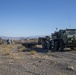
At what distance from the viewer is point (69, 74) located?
14.3m

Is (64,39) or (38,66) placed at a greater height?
(64,39)

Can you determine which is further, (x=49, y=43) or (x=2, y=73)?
(x=49, y=43)

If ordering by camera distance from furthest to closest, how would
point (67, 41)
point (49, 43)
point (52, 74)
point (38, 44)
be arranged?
point (38, 44), point (49, 43), point (67, 41), point (52, 74)

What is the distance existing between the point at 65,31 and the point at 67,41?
2292 mm

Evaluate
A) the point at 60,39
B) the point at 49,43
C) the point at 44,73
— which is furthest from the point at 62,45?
the point at 44,73

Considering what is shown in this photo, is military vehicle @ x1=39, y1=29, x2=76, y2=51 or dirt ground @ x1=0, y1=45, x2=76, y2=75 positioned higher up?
military vehicle @ x1=39, y1=29, x2=76, y2=51

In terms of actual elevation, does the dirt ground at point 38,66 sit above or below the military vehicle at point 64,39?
below

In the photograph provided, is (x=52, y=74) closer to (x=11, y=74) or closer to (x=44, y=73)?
(x=44, y=73)

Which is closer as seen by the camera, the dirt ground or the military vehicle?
the dirt ground

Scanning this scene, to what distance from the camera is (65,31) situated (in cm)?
3469

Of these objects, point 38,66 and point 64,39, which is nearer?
point 38,66

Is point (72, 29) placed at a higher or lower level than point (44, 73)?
higher

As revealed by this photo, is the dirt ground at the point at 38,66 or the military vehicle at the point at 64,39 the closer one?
the dirt ground at the point at 38,66

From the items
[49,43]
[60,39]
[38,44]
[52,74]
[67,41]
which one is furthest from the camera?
[38,44]
